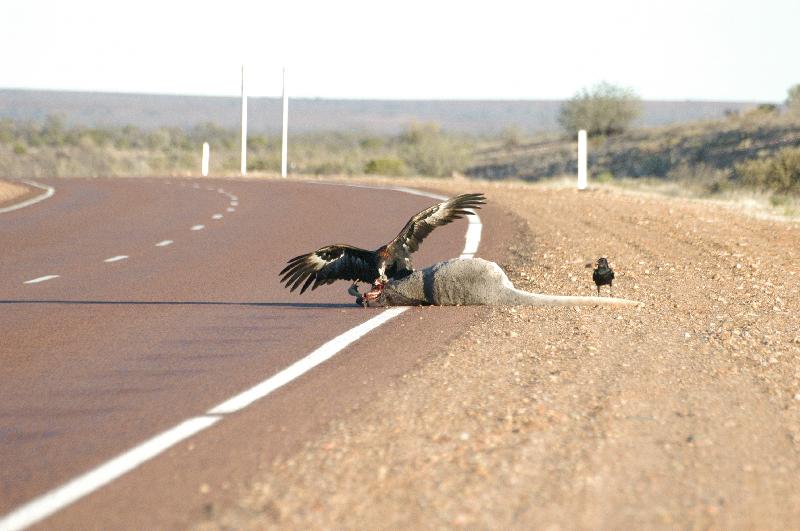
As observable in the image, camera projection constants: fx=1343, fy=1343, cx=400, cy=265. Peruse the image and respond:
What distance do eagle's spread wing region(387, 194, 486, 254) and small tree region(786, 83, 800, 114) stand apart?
61.9 metres

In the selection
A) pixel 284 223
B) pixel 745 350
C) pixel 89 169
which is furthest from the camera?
pixel 89 169

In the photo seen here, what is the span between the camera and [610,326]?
31.6ft

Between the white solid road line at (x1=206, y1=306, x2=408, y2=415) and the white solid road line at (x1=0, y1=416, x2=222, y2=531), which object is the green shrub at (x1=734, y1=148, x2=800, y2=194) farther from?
the white solid road line at (x1=0, y1=416, x2=222, y2=531)

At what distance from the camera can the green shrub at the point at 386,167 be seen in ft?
220

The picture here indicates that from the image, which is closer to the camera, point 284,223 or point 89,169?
point 284,223

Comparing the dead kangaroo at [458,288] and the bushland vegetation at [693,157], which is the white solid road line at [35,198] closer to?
the dead kangaroo at [458,288]

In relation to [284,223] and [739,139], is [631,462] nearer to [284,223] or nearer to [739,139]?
[284,223]

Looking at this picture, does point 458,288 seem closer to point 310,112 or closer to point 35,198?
point 35,198

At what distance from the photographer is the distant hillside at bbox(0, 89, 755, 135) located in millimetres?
Answer: 168875

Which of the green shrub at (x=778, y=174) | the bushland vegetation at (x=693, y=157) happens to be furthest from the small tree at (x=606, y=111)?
the green shrub at (x=778, y=174)

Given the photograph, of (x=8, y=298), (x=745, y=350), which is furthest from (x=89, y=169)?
(x=745, y=350)

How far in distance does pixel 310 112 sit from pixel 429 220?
17105cm

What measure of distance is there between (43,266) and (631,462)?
38.5ft

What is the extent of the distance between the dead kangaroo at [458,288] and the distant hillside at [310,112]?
150777 millimetres
